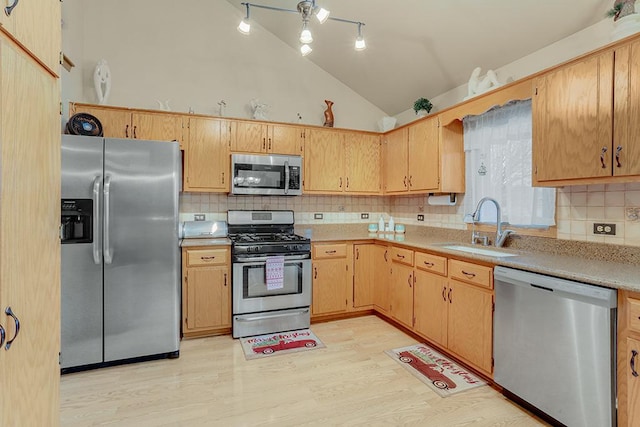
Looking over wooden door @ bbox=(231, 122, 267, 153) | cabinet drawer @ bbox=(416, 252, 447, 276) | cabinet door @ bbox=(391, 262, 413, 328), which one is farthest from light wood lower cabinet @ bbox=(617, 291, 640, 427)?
wooden door @ bbox=(231, 122, 267, 153)

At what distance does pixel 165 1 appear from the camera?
11.7 ft

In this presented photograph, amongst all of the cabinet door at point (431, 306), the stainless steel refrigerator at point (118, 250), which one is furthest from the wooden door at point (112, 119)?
the cabinet door at point (431, 306)

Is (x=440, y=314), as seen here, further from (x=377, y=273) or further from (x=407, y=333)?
(x=377, y=273)

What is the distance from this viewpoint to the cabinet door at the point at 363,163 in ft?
13.0

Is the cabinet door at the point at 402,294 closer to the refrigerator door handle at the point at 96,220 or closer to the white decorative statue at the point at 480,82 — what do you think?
the white decorative statue at the point at 480,82

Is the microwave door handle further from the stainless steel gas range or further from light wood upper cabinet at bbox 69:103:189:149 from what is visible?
light wood upper cabinet at bbox 69:103:189:149

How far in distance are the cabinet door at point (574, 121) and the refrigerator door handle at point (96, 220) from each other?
3.21 m

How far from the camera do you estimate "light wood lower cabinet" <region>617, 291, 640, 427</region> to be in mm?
1510

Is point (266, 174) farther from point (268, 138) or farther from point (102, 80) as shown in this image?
point (102, 80)

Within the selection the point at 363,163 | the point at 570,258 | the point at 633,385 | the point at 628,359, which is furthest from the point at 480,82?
the point at 633,385

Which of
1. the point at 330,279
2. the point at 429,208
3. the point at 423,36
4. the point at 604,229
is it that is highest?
the point at 423,36

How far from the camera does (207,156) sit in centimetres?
337

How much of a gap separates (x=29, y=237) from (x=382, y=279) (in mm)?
3102

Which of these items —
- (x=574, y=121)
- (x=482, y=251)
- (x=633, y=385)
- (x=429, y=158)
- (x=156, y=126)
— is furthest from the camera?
(x=429, y=158)
